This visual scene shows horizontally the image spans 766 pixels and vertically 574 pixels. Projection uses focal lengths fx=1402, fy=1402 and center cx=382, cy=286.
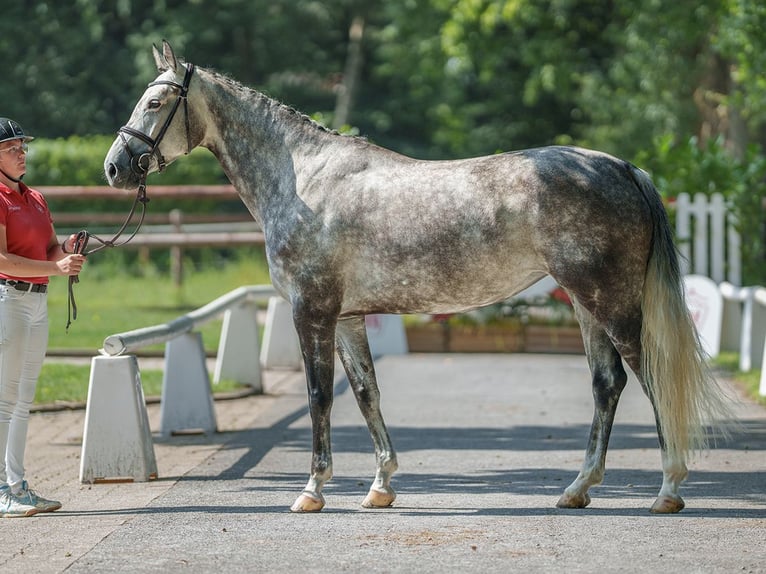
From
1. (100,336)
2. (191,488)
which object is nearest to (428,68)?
(100,336)

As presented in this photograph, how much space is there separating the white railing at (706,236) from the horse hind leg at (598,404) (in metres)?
9.36

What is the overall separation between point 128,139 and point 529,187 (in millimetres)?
2257

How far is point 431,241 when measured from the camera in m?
7.44

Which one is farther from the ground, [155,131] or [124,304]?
[155,131]

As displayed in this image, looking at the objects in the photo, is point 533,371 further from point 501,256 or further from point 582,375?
point 501,256

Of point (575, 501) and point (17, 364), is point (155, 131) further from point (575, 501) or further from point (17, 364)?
point (575, 501)

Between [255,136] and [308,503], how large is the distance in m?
2.12

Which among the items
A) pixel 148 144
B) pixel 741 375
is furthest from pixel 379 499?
pixel 741 375

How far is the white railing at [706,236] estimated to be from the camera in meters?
16.8

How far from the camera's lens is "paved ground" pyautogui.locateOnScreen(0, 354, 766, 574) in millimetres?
6250

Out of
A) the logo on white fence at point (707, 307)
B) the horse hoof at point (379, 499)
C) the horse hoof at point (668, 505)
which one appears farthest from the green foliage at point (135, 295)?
the horse hoof at point (668, 505)

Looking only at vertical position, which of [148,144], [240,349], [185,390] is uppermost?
[148,144]

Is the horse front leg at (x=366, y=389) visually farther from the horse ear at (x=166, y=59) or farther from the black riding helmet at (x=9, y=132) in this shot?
the black riding helmet at (x=9, y=132)

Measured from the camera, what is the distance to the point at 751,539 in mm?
6551
